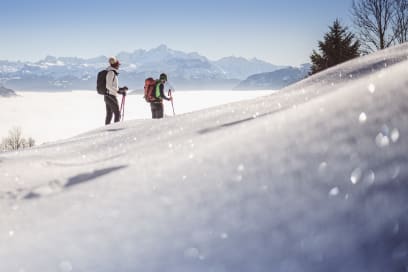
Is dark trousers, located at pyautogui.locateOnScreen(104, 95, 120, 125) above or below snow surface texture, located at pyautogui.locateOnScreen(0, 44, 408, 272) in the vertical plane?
above

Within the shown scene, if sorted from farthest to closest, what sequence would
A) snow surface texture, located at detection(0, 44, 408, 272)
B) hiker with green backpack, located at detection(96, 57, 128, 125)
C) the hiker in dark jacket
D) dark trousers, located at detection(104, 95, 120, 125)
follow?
the hiker in dark jacket, dark trousers, located at detection(104, 95, 120, 125), hiker with green backpack, located at detection(96, 57, 128, 125), snow surface texture, located at detection(0, 44, 408, 272)

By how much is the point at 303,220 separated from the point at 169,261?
33cm

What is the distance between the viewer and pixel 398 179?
2.69ft

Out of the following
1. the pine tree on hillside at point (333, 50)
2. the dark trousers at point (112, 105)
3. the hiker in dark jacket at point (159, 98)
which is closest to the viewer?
the dark trousers at point (112, 105)

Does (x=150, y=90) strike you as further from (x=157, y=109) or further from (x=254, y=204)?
(x=254, y=204)

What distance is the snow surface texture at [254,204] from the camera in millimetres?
774

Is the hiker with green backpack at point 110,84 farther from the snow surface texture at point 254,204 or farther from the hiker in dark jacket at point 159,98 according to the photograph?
the snow surface texture at point 254,204

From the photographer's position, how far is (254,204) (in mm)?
Result: 945

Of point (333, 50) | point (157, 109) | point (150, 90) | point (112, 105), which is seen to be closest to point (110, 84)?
point (112, 105)

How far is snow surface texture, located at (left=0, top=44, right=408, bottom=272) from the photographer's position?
0.77 m

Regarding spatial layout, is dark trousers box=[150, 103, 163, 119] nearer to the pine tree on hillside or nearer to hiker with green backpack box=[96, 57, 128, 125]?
hiker with green backpack box=[96, 57, 128, 125]

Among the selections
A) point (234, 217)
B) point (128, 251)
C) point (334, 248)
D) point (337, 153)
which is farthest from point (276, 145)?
point (128, 251)

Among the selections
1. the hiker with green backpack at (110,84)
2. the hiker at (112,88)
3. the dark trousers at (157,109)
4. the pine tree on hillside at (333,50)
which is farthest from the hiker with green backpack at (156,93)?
the pine tree on hillside at (333,50)

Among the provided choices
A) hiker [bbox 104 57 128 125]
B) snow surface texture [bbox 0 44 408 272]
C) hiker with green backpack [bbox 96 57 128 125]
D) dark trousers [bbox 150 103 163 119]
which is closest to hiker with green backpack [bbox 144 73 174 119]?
dark trousers [bbox 150 103 163 119]
